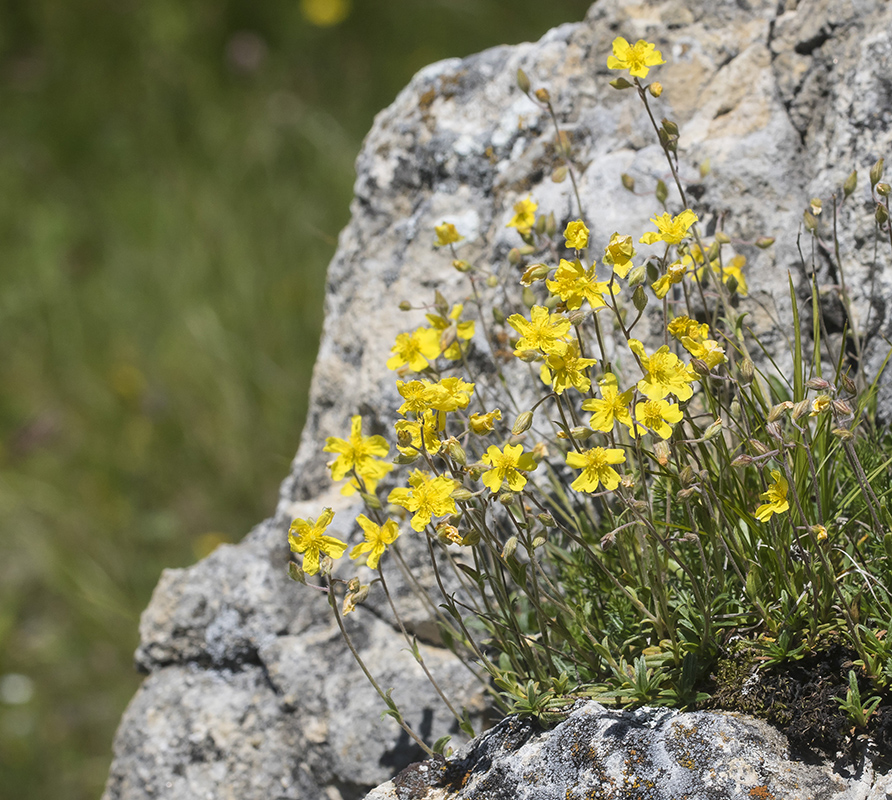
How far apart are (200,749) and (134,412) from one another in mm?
3322

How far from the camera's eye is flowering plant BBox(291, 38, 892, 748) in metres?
1.83

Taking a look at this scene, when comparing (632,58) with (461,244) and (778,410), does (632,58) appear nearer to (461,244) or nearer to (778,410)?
(461,244)

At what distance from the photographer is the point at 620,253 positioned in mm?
1928

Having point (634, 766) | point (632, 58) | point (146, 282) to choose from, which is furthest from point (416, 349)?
point (146, 282)

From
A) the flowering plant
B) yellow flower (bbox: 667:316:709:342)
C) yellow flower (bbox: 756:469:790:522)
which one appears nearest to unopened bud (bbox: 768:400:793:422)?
the flowering plant

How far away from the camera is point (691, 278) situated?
2594 millimetres

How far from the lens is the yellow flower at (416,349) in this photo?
229 cm

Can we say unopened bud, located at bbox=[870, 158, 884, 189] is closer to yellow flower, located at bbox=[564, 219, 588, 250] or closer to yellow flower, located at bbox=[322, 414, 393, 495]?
yellow flower, located at bbox=[564, 219, 588, 250]

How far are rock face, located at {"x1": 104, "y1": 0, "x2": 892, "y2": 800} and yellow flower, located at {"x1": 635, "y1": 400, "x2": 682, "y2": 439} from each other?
0.76 meters

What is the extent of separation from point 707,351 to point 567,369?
31 cm

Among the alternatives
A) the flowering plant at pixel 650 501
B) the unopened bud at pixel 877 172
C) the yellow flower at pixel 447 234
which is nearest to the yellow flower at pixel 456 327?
the flowering plant at pixel 650 501

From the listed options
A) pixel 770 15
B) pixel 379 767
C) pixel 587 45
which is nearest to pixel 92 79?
pixel 587 45

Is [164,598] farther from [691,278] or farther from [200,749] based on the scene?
[691,278]

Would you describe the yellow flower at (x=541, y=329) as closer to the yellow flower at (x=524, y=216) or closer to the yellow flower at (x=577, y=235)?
the yellow flower at (x=577, y=235)
